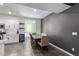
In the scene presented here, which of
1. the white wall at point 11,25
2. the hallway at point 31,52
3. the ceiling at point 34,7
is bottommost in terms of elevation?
the hallway at point 31,52

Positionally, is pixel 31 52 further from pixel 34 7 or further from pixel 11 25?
pixel 11 25

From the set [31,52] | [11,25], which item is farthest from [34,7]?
[11,25]

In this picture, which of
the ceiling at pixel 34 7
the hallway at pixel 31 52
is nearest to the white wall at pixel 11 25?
the ceiling at pixel 34 7

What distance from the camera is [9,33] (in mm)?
5969

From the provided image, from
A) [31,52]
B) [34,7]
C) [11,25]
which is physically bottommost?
[31,52]

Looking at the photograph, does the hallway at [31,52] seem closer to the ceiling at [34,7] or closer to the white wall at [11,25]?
the white wall at [11,25]

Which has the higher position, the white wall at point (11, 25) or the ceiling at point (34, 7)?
the ceiling at point (34, 7)

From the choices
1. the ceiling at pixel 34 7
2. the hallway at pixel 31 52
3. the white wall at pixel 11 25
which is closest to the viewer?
the ceiling at pixel 34 7

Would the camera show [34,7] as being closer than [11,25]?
Yes

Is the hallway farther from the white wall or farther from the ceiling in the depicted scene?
the ceiling

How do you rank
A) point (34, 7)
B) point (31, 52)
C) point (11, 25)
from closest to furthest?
point (34, 7) < point (31, 52) < point (11, 25)

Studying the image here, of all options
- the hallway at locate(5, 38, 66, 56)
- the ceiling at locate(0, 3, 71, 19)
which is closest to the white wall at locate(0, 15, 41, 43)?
the ceiling at locate(0, 3, 71, 19)

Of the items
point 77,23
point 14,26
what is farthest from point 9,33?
point 77,23

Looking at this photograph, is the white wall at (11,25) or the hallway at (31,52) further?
the white wall at (11,25)
